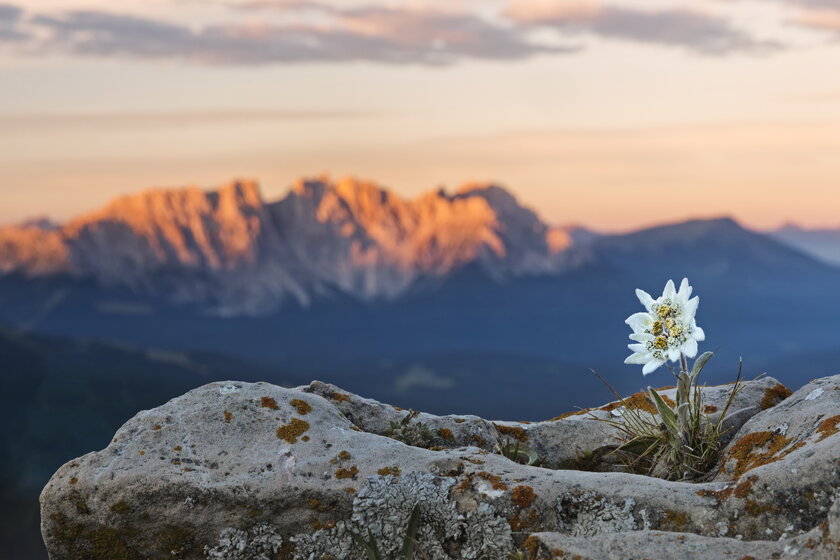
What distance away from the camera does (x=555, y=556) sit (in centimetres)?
779

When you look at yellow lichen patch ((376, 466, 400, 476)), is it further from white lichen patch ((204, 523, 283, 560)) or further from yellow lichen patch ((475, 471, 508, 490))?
white lichen patch ((204, 523, 283, 560))

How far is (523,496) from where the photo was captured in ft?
31.4

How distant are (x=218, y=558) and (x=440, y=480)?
9.36 ft

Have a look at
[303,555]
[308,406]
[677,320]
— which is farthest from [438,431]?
[677,320]

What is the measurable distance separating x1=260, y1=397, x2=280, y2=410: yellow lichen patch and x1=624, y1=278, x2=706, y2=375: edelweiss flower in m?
4.62

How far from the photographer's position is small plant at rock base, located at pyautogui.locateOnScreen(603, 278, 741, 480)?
1078 centimetres

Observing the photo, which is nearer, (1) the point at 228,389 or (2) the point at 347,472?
(2) the point at 347,472

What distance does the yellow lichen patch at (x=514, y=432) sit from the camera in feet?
43.2

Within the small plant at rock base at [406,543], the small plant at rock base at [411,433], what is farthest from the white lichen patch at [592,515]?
the small plant at rock base at [411,433]

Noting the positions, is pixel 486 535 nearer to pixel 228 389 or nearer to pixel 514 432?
pixel 514 432

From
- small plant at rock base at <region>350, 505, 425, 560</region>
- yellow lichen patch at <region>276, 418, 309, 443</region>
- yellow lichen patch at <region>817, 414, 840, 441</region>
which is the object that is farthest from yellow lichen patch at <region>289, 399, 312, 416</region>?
yellow lichen patch at <region>817, 414, 840, 441</region>

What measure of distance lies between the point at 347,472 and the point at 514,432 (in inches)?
145

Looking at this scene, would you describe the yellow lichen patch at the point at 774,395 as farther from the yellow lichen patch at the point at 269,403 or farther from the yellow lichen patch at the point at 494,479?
the yellow lichen patch at the point at 269,403

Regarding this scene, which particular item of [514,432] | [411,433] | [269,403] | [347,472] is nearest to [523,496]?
[347,472]
